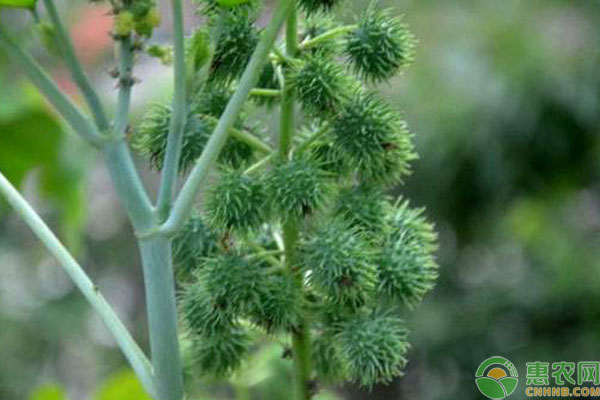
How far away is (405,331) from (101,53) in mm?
2379

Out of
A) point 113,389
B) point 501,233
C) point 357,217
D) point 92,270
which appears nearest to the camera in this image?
Answer: point 113,389

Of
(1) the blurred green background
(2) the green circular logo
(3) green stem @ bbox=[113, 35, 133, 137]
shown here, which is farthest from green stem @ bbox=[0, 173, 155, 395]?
(1) the blurred green background

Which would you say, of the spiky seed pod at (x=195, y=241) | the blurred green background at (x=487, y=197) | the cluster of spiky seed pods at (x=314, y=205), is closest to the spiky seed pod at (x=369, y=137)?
the cluster of spiky seed pods at (x=314, y=205)

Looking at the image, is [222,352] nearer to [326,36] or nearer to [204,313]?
[204,313]

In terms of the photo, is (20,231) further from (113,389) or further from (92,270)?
(113,389)

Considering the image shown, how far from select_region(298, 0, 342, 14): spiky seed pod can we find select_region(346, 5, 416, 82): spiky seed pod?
0.03 m

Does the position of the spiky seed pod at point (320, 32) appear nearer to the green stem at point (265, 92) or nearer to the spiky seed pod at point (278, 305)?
the green stem at point (265, 92)

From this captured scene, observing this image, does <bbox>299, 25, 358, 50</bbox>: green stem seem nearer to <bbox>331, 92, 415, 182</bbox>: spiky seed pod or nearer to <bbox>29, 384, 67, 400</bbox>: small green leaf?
<bbox>331, 92, 415, 182</bbox>: spiky seed pod

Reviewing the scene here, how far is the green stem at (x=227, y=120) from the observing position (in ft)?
2.35

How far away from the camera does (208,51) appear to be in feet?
2.44

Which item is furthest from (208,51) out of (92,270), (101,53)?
(92,270)

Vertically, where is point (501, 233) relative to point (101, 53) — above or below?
below

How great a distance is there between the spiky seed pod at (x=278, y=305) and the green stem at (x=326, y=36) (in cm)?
16

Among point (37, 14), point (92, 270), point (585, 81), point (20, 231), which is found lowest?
point (92, 270)
